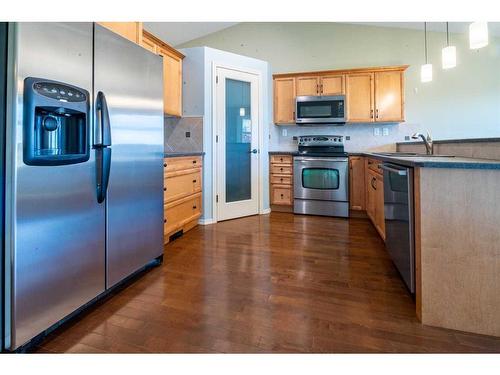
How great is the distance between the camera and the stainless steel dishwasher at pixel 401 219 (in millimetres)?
1595

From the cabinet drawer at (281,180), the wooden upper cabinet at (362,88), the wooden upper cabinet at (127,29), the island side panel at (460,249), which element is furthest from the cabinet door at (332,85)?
the island side panel at (460,249)

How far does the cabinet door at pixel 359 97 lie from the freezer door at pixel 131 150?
3.07 metres

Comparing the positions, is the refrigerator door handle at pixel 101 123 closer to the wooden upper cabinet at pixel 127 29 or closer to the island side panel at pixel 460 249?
the wooden upper cabinet at pixel 127 29

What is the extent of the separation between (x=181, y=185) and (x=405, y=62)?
12.9 ft

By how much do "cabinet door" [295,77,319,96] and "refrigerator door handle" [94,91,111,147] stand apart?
11.3 ft

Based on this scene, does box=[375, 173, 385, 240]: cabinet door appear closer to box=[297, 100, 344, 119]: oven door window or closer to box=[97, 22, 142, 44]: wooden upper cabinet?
box=[297, 100, 344, 119]: oven door window

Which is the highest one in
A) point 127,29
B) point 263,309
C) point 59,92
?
point 127,29

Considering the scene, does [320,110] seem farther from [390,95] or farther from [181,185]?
[181,185]

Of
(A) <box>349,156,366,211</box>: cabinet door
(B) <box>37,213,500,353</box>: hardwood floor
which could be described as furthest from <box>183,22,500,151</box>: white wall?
(B) <box>37,213,500,353</box>: hardwood floor

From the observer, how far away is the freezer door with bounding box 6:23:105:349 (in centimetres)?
115

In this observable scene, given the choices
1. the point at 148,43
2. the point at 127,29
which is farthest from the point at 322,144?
the point at 127,29

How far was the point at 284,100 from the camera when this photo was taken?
14.9 ft
